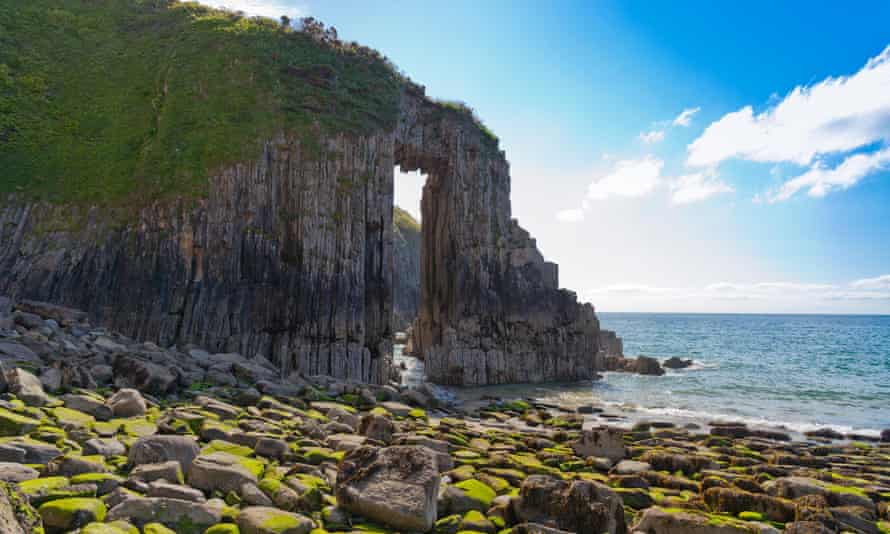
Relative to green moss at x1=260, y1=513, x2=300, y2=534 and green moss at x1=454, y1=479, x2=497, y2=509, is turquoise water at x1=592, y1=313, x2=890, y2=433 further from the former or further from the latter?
green moss at x1=260, y1=513, x2=300, y2=534

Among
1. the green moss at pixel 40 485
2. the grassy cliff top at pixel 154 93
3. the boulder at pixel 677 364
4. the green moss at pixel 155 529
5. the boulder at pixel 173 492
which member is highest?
the grassy cliff top at pixel 154 93

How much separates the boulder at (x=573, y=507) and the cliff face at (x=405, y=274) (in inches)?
2924

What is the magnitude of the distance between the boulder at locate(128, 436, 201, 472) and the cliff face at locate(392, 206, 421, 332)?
74.0 m

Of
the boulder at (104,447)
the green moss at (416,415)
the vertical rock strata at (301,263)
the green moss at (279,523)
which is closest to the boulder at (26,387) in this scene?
the boulder at (104,447)

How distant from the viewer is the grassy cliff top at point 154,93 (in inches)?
935

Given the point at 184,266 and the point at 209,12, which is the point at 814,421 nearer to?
the point at 184,266

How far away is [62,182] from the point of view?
23078mm

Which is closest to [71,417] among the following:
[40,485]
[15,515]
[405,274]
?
[40,485]

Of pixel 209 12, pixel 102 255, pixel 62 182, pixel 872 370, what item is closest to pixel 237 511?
pixel 102 255

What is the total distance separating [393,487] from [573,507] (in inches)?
97.0

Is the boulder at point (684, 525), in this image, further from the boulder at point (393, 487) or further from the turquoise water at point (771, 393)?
the turquoise water at point (771, 393)

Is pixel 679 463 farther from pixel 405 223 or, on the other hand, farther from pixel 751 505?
pixel 405 223

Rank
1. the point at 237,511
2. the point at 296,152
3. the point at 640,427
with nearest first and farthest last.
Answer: the point at 237,511
the point at 640,427
the point at 296,152

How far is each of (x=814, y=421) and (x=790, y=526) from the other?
1888 centimetres
